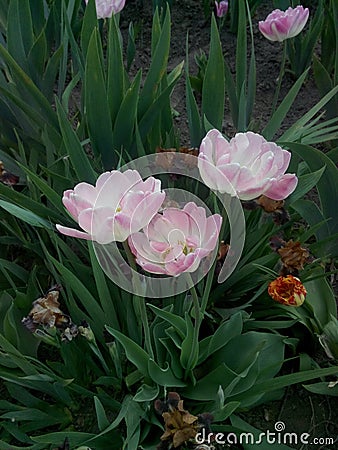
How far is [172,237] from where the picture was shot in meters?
0.76

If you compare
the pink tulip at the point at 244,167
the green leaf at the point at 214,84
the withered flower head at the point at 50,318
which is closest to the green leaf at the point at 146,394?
the withered flower head at the point at 50,318

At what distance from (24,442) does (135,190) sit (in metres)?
0.58

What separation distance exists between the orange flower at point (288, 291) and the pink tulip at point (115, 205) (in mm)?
358

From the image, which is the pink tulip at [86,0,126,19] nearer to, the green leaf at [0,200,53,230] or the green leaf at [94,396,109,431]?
the green leaf at [0,200,53,230]

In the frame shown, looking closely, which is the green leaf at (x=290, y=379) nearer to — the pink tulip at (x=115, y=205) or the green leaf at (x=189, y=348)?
the green leaf at (x=189, y=348)

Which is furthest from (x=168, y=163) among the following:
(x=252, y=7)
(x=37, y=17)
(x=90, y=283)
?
(x=252, y=7)

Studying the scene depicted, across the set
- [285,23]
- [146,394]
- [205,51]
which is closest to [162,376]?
[146,394]

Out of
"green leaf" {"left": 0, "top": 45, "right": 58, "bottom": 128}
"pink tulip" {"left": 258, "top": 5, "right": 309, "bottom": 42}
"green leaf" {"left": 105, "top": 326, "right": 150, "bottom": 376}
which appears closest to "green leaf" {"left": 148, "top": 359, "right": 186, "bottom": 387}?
"green leaf" {"left": 105, "top": 326, "right": 150, "bottom": 376}

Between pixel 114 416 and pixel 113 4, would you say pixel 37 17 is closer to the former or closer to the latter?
pixel 113 4

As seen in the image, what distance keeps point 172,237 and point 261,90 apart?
137 cm

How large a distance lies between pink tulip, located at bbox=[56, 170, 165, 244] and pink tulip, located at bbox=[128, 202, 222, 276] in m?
0.03

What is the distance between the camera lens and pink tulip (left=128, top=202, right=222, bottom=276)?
2.43 ft

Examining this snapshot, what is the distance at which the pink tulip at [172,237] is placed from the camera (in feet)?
2.43

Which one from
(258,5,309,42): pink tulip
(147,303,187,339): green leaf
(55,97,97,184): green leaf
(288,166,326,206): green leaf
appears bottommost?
(147,303,187,339): green leaf
